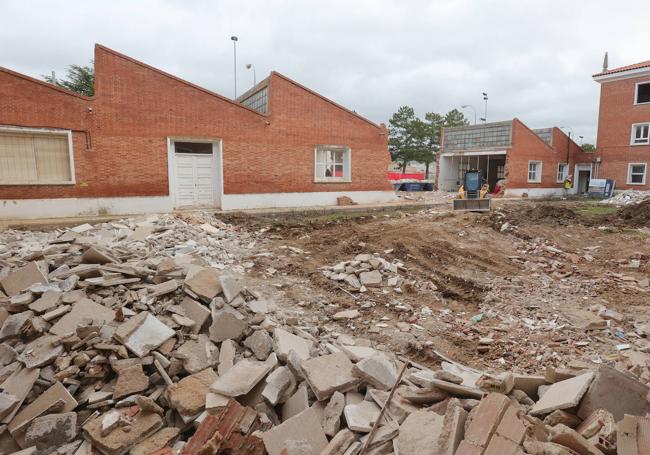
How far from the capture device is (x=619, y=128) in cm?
2744

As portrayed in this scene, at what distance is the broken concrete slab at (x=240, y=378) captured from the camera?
3543mm

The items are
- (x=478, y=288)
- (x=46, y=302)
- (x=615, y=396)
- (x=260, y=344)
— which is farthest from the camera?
(x=478, y=288)

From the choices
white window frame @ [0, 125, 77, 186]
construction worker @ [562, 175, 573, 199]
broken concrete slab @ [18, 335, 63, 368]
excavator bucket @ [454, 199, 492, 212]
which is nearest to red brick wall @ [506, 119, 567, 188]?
construction worker @ [562, 175, 573, 199]

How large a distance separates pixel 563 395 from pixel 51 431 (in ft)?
13.9

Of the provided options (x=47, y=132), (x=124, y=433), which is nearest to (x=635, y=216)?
(x=124, y=433)

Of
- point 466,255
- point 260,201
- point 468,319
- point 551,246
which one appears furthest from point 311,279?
point 260,201

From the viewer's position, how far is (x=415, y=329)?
5.81 meters

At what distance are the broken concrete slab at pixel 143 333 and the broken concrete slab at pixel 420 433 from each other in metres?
2.58

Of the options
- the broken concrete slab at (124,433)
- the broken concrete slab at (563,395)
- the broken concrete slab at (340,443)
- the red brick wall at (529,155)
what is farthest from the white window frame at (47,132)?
the red brick wall at (529,155)

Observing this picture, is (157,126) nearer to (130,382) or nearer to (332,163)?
(332,163)

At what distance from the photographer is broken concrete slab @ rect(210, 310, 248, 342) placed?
14.5 feet

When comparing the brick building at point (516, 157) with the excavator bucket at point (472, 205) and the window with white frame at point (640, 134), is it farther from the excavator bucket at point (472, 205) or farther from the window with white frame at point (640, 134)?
the excavator bucket at point (472, 205)

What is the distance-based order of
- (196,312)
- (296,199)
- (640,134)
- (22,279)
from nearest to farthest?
(196,312), (22,279), (296,199), (640,134)

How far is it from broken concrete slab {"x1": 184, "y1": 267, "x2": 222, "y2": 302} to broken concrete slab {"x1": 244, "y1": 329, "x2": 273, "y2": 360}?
95cm
